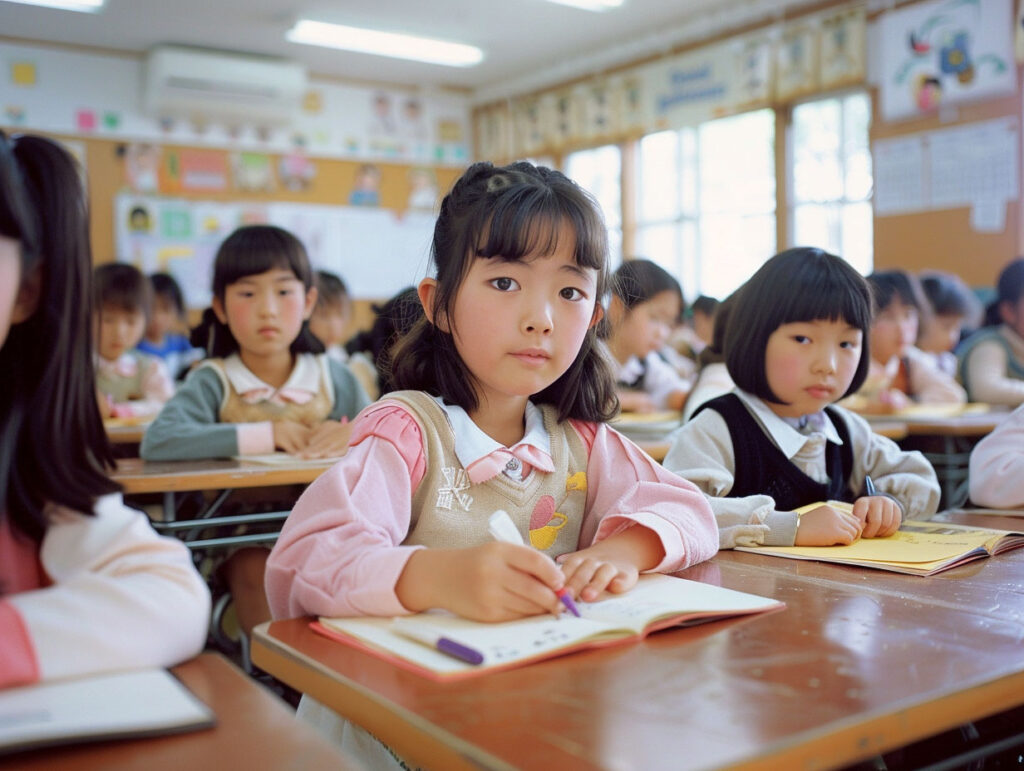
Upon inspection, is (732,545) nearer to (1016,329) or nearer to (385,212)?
(1016,329)

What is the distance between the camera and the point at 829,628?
833 mm

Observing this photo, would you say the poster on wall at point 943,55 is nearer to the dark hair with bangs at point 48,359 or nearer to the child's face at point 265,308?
Answer: the child's face at point 265,308

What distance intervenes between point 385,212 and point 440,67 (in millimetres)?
1225

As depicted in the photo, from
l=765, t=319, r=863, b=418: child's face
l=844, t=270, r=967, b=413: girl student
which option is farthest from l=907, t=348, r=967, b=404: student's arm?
l=765, t=319, r=863, b=418: child's face

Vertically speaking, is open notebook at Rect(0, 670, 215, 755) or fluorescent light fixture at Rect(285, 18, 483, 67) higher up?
fluorescent light fixture at Rect(285, 18, 483, 67)

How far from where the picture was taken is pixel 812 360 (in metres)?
1.50

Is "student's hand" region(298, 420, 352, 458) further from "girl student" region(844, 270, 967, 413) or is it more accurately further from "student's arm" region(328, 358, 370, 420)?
"girl student" region(844, 270, 967, 413)

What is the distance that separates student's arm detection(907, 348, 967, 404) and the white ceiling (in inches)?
113

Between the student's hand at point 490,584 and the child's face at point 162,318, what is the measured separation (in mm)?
4144

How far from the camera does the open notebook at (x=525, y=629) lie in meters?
0.73

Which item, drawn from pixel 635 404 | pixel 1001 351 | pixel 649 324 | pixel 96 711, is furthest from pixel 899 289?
pixel 96 711

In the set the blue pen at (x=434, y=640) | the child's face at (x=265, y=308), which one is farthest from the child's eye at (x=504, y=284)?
the child's face at (x=265, y=308)

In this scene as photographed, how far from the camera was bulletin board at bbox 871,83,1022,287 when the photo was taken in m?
4.83

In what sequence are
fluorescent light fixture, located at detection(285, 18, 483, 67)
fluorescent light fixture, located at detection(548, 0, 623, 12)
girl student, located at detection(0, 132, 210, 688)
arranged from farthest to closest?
fluorescent light fixture, located at detection(285, 18, 483, 67) → fluorescent light fixture, located at detection(548, 0, 623, 12) → girl student, located at detection(0, 132, 210, 688)
